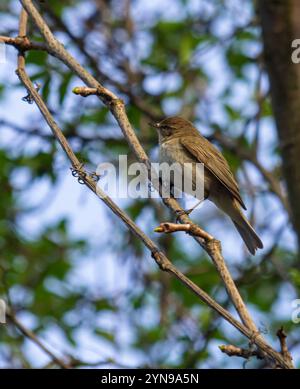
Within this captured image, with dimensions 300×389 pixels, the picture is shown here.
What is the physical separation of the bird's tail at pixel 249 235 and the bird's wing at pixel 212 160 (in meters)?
0.18

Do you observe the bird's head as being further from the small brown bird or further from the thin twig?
the thin twig

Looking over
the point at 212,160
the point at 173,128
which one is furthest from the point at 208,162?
the point at 173,128

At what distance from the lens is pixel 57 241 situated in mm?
8859

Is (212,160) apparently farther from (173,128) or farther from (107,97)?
(107,97)

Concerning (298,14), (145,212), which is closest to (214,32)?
(145,212)

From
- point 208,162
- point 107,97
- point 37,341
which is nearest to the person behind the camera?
point 107,97

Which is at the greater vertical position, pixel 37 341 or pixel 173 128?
pixel 173 128

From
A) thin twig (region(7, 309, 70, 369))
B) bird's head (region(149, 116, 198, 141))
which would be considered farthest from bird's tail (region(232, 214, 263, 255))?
thin twig (region(7, 309, 70, 369))

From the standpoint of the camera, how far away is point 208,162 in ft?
19.4

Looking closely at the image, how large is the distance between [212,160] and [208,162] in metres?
0.08

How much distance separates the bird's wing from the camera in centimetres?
582

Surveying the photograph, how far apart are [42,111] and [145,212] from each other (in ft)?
14.7
